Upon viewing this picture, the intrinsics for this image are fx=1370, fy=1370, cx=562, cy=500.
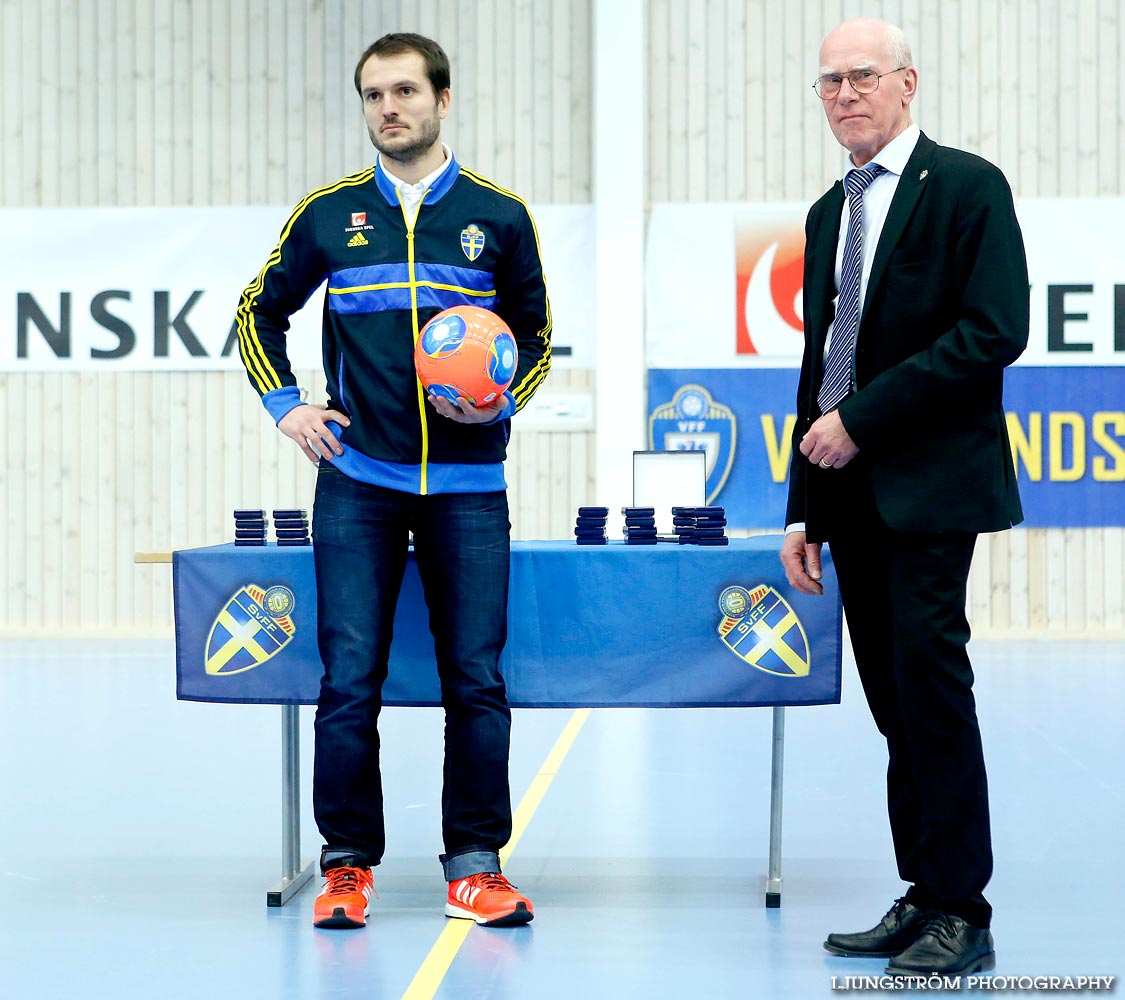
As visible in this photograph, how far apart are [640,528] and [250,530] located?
93cm

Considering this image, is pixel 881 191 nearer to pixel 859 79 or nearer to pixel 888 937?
pixel 859 79

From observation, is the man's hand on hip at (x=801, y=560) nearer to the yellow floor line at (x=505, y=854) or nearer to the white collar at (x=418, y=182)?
the yellow floor line at (x=505, y=854)

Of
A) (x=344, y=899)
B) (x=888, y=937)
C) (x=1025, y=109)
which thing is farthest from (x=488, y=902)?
(x=1025, y=109)

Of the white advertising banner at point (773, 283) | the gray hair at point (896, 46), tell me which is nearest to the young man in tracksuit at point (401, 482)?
the gray hair at point (896, 46)

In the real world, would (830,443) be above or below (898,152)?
below

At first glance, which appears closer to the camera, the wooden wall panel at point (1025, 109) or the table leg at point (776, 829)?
the table leg at point (776, 829)

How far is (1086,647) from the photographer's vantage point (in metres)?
7.61

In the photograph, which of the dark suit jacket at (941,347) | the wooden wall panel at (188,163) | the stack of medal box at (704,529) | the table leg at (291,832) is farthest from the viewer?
the wooden wall panel at (188,163)

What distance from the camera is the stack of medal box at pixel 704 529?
3146mm

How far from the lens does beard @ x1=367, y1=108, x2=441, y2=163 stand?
283 centimetres

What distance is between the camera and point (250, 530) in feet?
10.7

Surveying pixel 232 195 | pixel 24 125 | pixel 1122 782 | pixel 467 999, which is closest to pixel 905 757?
pixel 467 999

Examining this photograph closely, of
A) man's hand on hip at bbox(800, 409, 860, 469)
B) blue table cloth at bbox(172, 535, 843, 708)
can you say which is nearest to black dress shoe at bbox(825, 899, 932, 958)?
blue table cloth at bbox(172, 535, 843, 708)

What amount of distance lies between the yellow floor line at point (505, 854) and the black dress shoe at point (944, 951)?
812 mm
